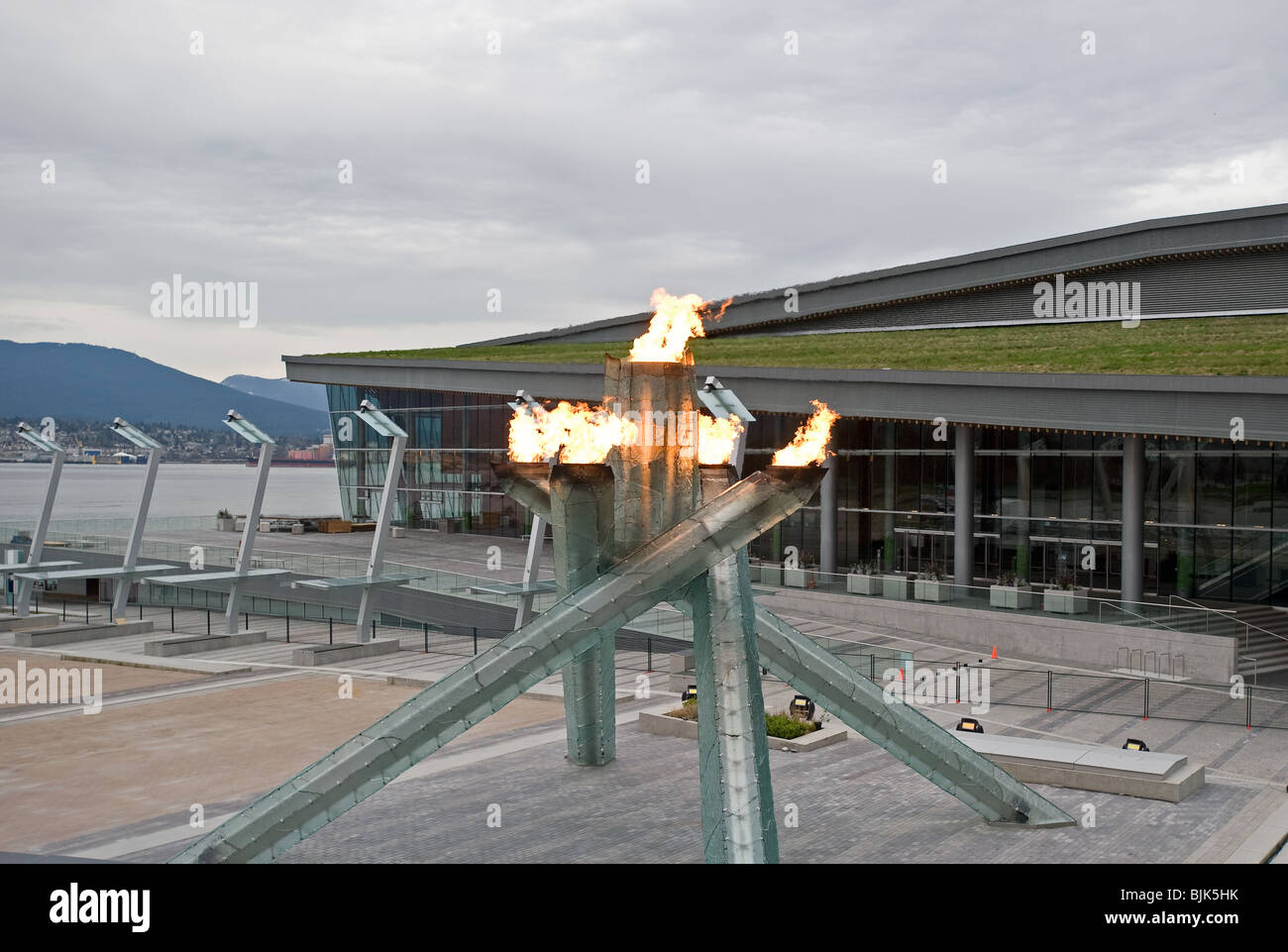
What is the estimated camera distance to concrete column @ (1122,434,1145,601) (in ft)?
99.1

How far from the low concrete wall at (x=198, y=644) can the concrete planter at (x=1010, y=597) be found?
820 inches

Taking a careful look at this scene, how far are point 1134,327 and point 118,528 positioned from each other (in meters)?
43.0

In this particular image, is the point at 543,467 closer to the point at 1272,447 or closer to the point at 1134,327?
the point at 1272,447

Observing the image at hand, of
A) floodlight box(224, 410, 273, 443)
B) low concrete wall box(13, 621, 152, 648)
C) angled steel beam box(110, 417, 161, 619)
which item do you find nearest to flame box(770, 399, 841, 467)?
floodlight box(224, 410, 273, 443)

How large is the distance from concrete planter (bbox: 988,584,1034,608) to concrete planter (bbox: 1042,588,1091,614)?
423mm

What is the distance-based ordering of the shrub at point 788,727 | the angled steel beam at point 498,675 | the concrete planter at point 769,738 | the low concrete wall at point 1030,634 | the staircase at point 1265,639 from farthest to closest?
1. the staircase at point 1265,639
2. the low concrete wall at point 1030,634
3. the shrub at point 788,727
4. the concrete planter at point 769,738
5. the angled steel beam at point 498,675

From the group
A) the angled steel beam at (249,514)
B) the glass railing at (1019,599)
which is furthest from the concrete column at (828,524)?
the angled steel beam at (249,514)

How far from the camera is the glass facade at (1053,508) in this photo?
1292 inches

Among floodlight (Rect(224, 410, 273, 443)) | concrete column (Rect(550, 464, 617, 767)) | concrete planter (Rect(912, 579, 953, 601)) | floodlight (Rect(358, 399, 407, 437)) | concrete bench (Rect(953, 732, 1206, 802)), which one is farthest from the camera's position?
floodlight (Rect(224, 410, 273, 443))

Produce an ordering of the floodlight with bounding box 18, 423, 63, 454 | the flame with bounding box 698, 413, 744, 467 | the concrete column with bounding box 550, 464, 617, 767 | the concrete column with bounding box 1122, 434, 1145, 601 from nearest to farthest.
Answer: the concrete column with bounding box 550, 464, 617, 767, the flame with bounding box 698, 413, 744, 467, the concrete column with bounding box 1122, 434, 1145, 601, the floodlight with bounding box 18, 423, 63, 454

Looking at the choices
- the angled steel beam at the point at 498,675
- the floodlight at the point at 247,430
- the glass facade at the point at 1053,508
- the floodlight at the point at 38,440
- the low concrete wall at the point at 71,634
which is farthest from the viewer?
the floodlight at the point at 38,440

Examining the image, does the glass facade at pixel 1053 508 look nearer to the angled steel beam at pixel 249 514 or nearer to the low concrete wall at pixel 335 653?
the angled steel beam at pixel 249 514

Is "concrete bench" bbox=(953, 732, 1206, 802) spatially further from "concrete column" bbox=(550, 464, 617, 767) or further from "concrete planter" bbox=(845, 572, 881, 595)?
"concrete planter" bbox=(845, 572, 881, 595)
